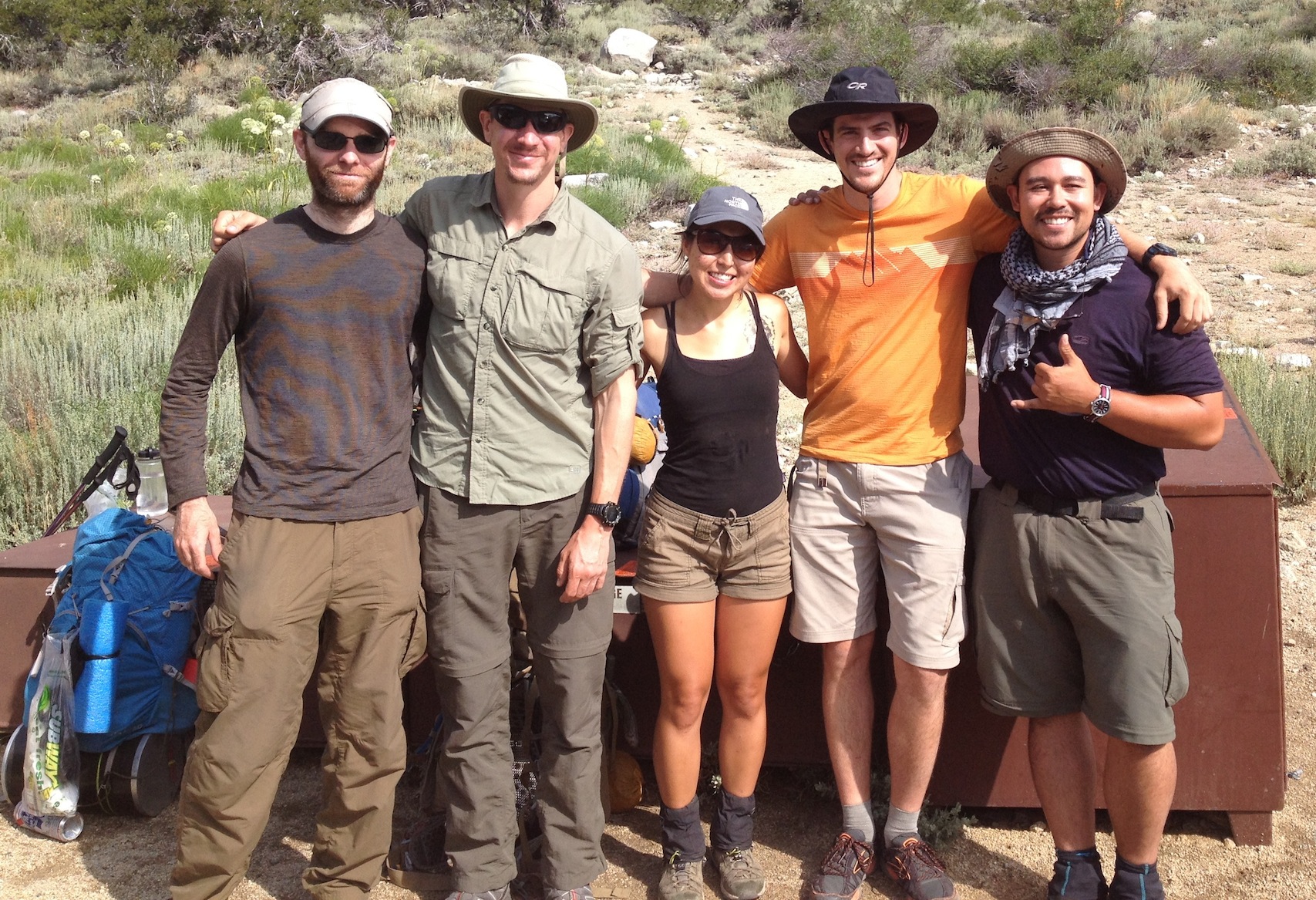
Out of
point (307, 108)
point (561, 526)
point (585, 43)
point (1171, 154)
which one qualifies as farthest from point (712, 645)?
point (585, 43)

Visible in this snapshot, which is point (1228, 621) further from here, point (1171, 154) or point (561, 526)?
point (1171, 154)

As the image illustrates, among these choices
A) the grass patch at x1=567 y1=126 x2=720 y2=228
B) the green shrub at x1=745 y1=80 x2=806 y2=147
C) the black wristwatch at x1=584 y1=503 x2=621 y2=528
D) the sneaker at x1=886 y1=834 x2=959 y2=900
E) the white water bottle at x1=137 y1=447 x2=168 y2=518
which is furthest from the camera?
the green shrub at x1=745 y1=80 x2=806 y2=147

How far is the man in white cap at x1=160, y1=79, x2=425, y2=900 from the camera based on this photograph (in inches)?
110

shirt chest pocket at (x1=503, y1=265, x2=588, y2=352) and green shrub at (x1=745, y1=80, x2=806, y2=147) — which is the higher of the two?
green shrub at (x1=745, y1=80, x2=806, y2=147)

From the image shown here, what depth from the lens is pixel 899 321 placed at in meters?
3.10

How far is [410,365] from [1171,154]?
13.0m

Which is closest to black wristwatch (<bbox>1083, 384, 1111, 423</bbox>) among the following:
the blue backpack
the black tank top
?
the black tank top

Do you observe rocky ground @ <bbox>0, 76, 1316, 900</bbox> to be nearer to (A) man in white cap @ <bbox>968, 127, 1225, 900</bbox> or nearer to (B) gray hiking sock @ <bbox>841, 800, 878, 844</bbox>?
(B) gray hiking sock @ <bbox>841, 800, 878, 844</bbox>

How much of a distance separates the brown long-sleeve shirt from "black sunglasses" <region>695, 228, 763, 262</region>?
73 centimetres

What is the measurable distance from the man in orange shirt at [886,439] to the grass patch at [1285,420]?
335 centimetres

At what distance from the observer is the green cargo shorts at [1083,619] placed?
2.83m

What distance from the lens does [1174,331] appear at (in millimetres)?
2756

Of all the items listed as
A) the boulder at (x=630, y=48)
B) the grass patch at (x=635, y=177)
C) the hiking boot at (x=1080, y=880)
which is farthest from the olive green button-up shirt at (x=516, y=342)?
the boulder at (x=630, y=48)

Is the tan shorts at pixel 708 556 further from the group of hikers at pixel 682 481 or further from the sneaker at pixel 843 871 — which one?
the sneaker at pixel 843 871
